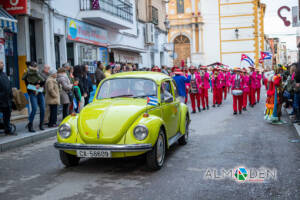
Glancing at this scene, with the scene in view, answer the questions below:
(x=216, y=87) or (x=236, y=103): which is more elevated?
(x=216, y=87)

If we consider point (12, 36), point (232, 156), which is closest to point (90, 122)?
A: point (232, 156)

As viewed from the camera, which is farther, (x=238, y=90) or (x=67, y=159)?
(x=238, y=90)

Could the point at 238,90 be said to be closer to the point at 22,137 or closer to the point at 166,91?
the point at 166,91

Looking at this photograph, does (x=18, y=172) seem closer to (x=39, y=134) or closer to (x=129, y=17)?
(x=39, y=134)

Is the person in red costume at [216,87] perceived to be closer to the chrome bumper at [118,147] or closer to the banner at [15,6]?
the banner at [15,6]

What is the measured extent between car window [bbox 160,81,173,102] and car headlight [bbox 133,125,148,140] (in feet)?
4.51

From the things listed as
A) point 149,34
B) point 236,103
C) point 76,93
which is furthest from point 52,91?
point 149,34

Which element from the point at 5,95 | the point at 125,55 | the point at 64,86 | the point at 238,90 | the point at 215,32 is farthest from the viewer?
the point at 215,32

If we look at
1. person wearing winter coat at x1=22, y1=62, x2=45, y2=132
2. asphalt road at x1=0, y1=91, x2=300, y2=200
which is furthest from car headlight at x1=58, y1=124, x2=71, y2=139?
person wearing winter coat at x1=22, y1=62, x2=45, y2=132

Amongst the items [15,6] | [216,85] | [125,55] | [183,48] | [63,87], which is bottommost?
[216,85]

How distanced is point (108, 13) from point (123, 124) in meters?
15.3

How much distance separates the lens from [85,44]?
64.4 feet

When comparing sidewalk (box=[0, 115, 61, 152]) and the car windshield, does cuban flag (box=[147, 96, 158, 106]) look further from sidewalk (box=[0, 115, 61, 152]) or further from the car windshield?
sidewalk (box=[0, 115, 61, 152])

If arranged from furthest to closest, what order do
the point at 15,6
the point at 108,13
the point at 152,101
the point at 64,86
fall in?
the point at 108,13
the point at 15,6
the point at 64,86
the point at 152,101
